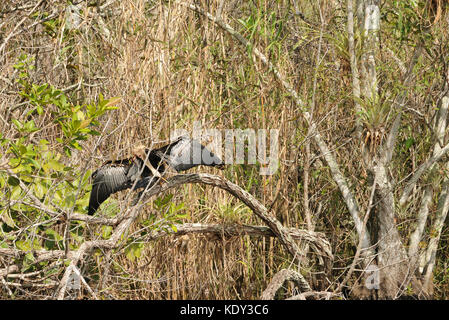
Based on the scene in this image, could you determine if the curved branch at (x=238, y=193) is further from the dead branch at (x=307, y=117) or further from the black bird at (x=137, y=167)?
the dead branch at (x=307, y=117)

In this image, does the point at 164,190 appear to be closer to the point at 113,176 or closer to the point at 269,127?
the point at 113,176

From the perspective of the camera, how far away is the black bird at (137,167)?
320cm

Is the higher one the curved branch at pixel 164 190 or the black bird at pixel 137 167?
the black bird at pixel 137 167

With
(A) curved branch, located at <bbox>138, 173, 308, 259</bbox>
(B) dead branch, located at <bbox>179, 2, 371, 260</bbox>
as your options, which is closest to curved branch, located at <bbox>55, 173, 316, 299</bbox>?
(A) curved branch, located at <bbox>138, 173, 308, 259</bbox>

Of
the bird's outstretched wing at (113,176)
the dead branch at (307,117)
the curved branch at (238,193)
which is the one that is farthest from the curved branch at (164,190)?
the dead branch at (307,117)

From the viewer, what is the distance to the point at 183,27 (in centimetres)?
414

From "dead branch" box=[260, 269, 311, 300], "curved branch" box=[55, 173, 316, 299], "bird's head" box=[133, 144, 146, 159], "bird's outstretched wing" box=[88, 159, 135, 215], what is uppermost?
"bird's head" box=[133, 144, 146, 159]

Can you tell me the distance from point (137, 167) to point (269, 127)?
45.6 inches

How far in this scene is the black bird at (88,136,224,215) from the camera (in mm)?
3195

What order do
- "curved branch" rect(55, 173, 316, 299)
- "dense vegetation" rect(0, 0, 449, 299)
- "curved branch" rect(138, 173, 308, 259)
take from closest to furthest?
"curved branch" rect(55, 173, 316, 299), "curved branch" rect(138, 173, 308, 259), "dense vegetation" rect(0, 0, 449, 299)

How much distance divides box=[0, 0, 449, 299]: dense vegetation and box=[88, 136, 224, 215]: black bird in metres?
0.42

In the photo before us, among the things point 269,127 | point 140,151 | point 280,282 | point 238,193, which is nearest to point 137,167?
point 140,151

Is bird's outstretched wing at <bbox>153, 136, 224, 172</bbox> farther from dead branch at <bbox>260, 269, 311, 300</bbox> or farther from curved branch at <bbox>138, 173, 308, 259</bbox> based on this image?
dead branch at <bbox>260, 269, 311, 300</bbox>
